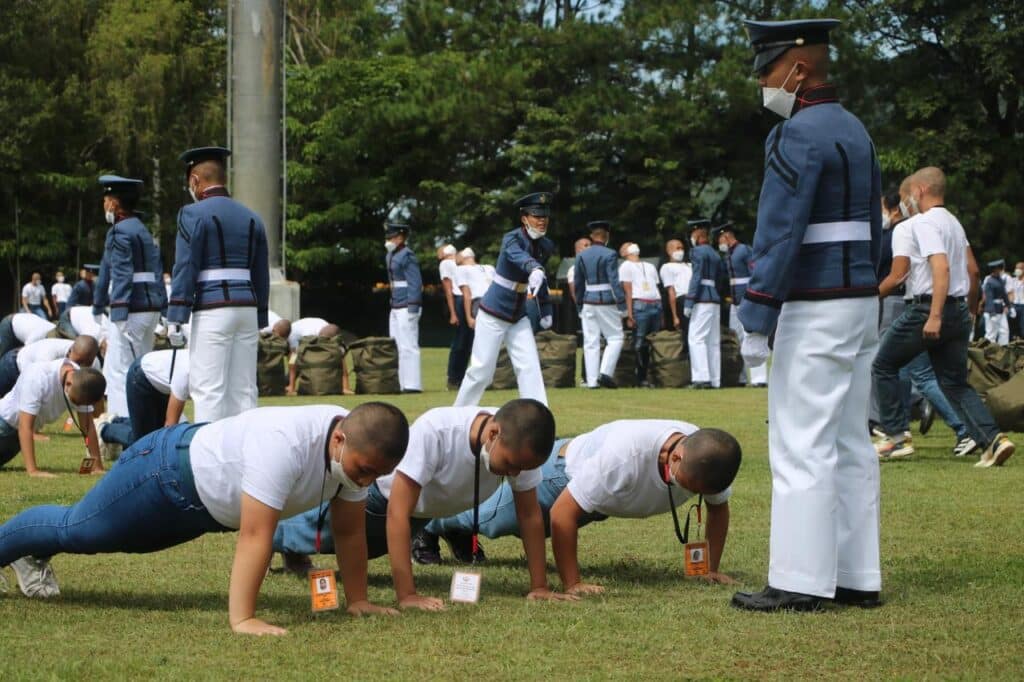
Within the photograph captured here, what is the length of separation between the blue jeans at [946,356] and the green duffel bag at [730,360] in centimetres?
1050

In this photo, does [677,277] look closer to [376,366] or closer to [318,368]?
[376,366]

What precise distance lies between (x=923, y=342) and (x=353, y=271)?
37.9 meters

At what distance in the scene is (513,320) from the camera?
40.6ft

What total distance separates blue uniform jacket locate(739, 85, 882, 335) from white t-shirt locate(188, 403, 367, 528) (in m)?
1.67

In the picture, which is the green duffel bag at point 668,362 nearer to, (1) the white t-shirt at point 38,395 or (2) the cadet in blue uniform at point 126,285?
(2) the cadet in blue uniform at point 126,285

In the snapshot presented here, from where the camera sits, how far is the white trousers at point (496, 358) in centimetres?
1195

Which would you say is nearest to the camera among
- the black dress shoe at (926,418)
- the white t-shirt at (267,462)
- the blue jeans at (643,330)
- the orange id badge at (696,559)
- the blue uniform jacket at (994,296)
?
the white t-shirt at (267,462)

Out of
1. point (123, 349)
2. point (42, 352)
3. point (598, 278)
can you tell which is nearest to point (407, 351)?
point (598, 278)

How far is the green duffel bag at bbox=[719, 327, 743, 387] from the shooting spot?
70.9 feet

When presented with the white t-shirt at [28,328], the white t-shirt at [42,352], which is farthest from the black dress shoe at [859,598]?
the white t-shirt at [28,328]

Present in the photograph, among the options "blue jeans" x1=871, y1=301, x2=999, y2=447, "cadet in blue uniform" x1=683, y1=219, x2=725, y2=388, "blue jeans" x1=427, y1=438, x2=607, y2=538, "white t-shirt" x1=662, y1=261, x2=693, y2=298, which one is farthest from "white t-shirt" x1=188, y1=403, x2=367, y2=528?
"white t-shirt" x1=662, y1=261, x2=693, y2=298

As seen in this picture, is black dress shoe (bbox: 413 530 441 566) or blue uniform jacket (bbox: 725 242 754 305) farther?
blue uniform jacket (bbox: 725 242 754 305)

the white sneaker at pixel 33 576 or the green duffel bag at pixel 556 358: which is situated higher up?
the white sneaker at pixel 33 576

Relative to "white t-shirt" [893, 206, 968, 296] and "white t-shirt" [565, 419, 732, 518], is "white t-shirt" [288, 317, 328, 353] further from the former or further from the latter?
"white t-shirt" [565, 419, 732, 518]
